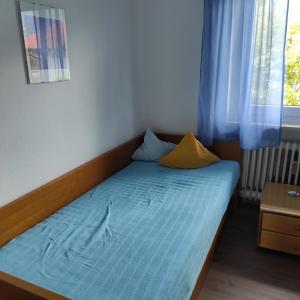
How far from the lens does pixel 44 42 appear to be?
1.84 metres

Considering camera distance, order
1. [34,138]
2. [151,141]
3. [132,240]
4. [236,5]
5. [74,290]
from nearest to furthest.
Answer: [74,290]
[132,240]
[34,138]
[236,5]
[151,141]

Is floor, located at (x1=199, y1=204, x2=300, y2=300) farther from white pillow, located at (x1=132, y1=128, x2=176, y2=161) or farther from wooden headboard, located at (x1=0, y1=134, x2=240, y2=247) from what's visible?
white pillow, located at (x1=132, y1=128, x2=176, y2=161)

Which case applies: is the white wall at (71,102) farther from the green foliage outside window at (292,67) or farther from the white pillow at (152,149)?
the green foliage outside window at (292,67)

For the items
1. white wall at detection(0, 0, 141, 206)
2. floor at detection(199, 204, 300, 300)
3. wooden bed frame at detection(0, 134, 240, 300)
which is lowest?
floor at detection(199, 204, 300, 300)

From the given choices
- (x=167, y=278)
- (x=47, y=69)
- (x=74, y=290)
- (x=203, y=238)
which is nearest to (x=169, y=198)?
(x=203, y=238)

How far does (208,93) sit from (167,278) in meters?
1.85

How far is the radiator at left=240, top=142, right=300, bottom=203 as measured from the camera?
8.70ft

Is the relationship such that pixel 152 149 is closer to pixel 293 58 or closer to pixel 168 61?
pixel 168 61

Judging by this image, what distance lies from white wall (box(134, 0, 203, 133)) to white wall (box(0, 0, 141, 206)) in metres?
0.20

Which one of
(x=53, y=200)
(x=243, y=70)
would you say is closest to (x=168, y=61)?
(x=243, y=70)

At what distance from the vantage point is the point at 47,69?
189 cm

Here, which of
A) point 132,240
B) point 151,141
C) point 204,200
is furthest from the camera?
point 151,141

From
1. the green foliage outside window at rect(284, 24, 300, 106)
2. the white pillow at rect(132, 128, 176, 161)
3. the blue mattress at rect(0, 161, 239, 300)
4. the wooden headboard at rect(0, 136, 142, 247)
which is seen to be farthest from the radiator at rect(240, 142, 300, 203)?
the wooden headboard at rect(0, 136, 142, 247)

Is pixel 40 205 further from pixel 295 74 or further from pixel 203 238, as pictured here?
pixel 295 74
